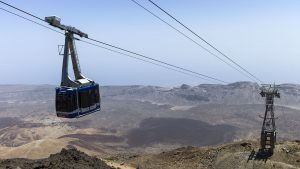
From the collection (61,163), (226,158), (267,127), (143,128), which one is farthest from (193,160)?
(143,128)

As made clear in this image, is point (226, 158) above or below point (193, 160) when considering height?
above

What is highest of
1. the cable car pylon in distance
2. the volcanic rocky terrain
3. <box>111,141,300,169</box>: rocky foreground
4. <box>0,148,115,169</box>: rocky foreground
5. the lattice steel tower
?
the cable car pylon in distance

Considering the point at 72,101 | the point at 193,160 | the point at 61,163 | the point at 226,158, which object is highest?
the point at 72,101

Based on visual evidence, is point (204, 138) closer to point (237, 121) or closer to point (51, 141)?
point (237, 121)

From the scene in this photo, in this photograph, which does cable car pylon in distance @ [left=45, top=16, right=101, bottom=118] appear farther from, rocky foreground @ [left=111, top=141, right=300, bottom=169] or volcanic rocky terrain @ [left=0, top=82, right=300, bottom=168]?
volcanic rocky terrain @ [left=0, top=82, right=300, bottom=168]

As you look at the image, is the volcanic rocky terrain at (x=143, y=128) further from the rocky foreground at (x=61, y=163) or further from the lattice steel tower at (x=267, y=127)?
the rocky foreground at (x=61, y=163)

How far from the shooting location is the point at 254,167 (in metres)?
36.5

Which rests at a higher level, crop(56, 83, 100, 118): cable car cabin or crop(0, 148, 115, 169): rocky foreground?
crop(56, 83, 100, 118): cable car cabin

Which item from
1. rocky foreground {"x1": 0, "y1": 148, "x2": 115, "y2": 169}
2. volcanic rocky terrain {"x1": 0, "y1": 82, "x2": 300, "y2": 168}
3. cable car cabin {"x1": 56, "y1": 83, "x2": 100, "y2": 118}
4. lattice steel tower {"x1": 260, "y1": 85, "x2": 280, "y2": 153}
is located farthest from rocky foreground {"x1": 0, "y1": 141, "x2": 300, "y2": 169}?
volcanic rocky terrain {"x1": 0, "y1": 82, "x2": 300, "y2": 168}

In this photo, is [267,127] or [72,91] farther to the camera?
[267,127]

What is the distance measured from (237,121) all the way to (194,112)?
Answer: 21.4m

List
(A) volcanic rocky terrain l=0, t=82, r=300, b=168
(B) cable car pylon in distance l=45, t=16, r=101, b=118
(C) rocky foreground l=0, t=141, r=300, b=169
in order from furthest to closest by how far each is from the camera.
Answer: (A) volcanic rocky terrain l=0, t=82, r=300, b=168 < (C) rocky foreground l=0, t=141, r=300, b=169 < (B) cable car pylon in distance l=45, t=16, r=101, b=118

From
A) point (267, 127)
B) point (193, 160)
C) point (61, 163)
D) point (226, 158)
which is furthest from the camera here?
point (267, 127)

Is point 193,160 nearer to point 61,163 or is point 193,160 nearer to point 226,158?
point 226,158
